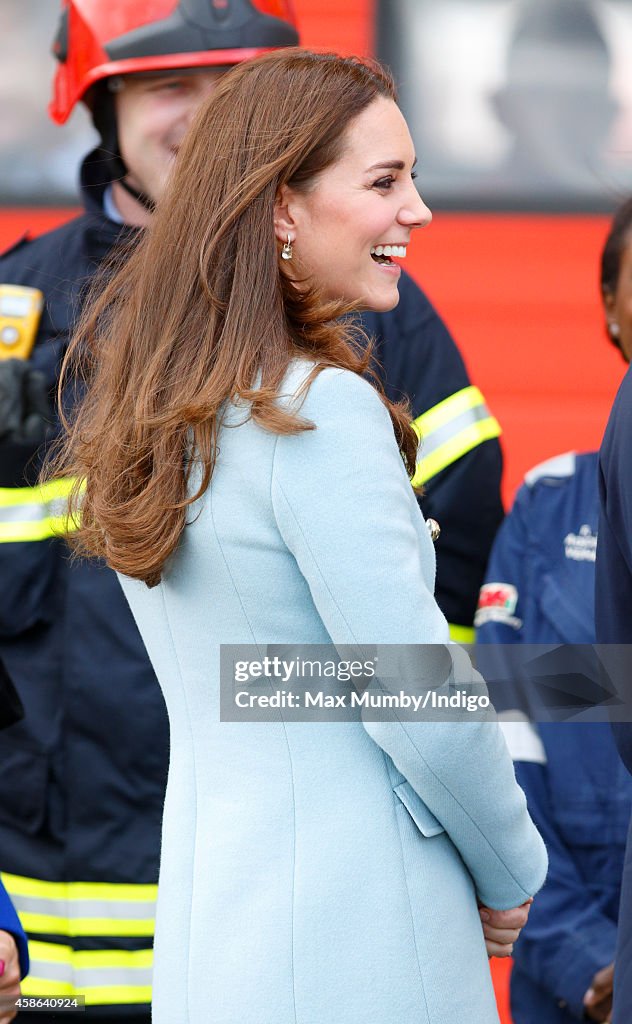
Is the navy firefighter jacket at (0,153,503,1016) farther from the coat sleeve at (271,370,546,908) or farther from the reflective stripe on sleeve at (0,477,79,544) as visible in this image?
the coat sleeve at (271,370,546,908)

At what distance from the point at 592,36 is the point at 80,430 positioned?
2291mm

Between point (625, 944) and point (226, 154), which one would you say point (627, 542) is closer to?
point (625, 944)

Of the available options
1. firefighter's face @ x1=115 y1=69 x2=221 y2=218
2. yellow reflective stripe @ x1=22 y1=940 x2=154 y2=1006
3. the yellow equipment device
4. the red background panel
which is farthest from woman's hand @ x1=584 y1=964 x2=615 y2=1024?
the red background panel

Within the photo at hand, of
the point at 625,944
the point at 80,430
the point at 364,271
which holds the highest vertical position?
the point at 364,271

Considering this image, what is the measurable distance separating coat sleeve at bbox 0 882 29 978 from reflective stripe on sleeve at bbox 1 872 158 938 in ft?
1.61

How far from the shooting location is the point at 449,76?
11.1 feet

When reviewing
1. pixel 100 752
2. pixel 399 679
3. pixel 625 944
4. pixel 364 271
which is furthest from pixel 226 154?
pixel 100 752

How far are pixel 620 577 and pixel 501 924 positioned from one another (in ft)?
1.36

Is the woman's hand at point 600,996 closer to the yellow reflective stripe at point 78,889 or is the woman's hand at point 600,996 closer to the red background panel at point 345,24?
the yellow reflective stripe at point 78,889

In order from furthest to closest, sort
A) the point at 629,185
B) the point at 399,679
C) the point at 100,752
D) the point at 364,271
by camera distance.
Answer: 1. the point at 629,185
2. the point at 100,752
3. the point at 364,271
4. the point at 399,679

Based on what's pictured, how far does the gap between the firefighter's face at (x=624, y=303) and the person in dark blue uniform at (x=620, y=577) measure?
0.88 m

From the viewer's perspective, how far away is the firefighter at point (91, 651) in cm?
214

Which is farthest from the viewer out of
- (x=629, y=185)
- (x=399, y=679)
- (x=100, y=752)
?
(x=629, y=185)

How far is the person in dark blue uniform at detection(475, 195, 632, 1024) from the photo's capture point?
2.21 metres
